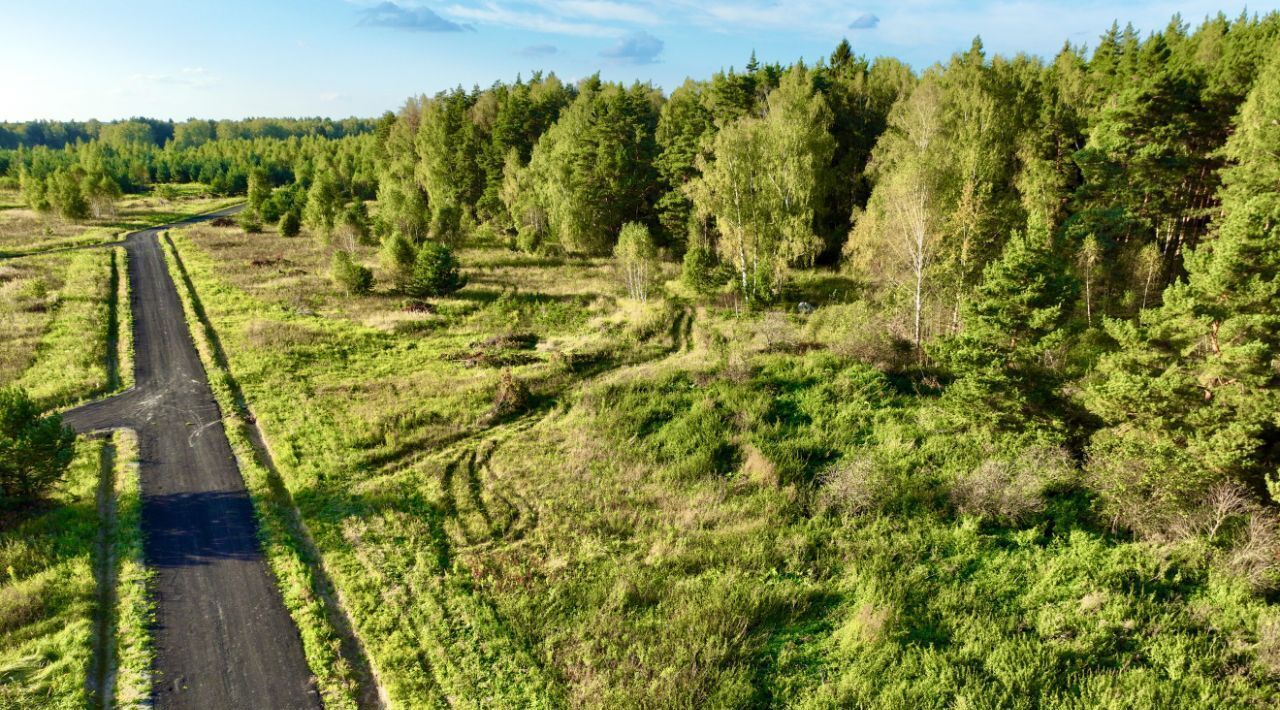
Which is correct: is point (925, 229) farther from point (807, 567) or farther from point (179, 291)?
point (179, 291)

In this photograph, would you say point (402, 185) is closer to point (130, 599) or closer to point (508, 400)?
point (508, 400)

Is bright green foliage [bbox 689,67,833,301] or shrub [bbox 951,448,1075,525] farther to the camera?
bright green foliage [bbox 689,67,833,301]

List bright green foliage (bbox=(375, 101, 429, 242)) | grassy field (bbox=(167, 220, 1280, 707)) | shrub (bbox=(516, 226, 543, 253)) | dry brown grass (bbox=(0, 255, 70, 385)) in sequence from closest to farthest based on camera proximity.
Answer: grassy field (bbox=(167, 220, 1280, 707)) < dry brown grass (bbox=(0, 255, 70, 385)) < bright green foliage (bbox=(375, 101, 429, 242)) < shrub (bbox=(516, 226, 543, 253))

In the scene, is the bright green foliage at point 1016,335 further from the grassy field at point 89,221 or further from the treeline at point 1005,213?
the grassy field at point 89,221

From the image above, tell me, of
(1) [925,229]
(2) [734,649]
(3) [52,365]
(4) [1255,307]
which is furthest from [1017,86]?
(3) [52,365]

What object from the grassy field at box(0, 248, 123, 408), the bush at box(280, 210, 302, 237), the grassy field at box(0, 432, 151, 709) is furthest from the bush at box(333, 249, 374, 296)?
the bush at box(280, 210, 302, 237)

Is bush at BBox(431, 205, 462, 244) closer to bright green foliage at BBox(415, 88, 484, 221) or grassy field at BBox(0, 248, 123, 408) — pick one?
bright green foliage at BBox(415, 88, 484, 221)

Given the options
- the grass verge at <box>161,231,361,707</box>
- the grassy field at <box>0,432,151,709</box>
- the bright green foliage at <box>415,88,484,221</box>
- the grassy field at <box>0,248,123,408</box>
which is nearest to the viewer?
the grassy field at <box>0,432,151,709</box>
